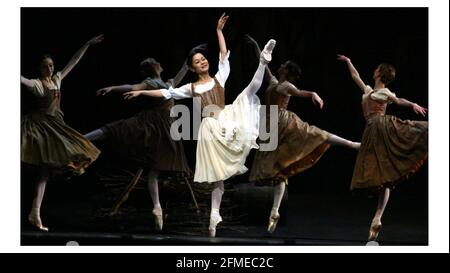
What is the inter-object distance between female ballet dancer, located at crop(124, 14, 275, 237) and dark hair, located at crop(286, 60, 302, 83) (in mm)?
337

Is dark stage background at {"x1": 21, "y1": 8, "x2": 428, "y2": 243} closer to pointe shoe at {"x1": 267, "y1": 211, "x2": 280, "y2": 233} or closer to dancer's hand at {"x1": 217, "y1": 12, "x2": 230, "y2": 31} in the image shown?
dancer's hand at {"x1": 217, "y1": 12, "x2": 230, "y2": 31}

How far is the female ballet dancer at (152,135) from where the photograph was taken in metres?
7.57

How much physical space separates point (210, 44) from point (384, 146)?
156 cm

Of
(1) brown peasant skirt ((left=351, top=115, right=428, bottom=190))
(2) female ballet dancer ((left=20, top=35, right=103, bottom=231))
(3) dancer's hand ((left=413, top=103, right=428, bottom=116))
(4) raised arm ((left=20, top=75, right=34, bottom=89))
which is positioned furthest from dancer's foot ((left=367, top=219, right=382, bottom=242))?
(4) raised arm ((left=20, top=75, right=34, bottom=89))

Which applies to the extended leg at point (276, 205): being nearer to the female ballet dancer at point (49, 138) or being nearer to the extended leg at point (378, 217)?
the extended leg at point (378, 217)

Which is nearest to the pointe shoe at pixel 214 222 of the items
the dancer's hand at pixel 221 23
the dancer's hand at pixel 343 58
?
the dancer's hand at pixel 221 23

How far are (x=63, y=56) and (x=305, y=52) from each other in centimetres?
188

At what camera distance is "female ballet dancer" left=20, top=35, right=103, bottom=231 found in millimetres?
7430

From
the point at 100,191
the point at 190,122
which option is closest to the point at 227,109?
the point at 190,122

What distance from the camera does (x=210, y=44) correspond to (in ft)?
25.4

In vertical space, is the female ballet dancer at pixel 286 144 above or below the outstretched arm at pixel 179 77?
below

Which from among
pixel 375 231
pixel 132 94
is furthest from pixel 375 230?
pixel 132 94

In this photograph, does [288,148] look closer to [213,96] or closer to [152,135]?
[213,96]

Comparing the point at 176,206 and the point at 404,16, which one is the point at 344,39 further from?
the point at 176,206
